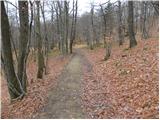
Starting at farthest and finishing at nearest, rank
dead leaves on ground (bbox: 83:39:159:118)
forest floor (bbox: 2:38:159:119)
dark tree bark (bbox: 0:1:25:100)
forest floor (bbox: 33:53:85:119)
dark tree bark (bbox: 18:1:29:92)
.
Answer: dark tree bark (bbox: 18:1:29:92)
dark tree bark (bbox: 0:1:25:100)
forest floor (bbox: 33:53:85:119)
forest floor (bbox: 2:38:159:119)
dead leaves on ground (bbox: 83:39:159:118)

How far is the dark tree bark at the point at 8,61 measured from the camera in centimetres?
1188

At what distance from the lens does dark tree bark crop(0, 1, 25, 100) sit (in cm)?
1188

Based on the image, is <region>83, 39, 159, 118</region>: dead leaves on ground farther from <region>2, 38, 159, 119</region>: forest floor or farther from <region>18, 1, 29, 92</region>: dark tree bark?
<region>18, 1, 29, 92</region>: dark tree bark

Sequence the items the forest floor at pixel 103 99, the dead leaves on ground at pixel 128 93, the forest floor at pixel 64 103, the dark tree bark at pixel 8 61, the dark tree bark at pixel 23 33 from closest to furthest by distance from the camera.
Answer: the dead leaves on ground at pixel 128 93
the forest floor at pixel 103 99
the forest floor at pixel 64 103
the dark tree bark at pixel 8 61
the dark tree bark at pixel 23 33

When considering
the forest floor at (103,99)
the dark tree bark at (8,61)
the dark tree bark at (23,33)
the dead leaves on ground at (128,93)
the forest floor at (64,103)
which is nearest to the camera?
the dead leaves on ground at (128,93)

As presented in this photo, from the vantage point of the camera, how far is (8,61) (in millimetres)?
12469

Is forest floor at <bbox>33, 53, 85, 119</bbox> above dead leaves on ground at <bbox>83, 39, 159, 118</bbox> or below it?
below

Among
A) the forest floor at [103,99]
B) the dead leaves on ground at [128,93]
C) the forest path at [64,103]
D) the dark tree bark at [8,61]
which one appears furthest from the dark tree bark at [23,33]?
the dead leaves on ground at [128,93]

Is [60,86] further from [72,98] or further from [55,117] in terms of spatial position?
[55,117]

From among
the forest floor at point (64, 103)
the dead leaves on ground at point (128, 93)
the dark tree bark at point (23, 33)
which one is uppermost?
the dark tree bark at point (23, 33)

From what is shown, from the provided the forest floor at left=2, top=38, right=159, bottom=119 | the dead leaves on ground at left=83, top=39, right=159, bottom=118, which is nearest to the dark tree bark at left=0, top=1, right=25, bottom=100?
the forest floor at left=2, top=38, right=159, bottom=119

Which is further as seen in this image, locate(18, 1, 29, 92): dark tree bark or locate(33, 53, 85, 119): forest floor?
locate(18, 1, 29, 92): dark tree bark

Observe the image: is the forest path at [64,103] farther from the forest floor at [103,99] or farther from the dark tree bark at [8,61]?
the dark tree bark at [8,61]

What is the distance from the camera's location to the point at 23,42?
42.8 feet
